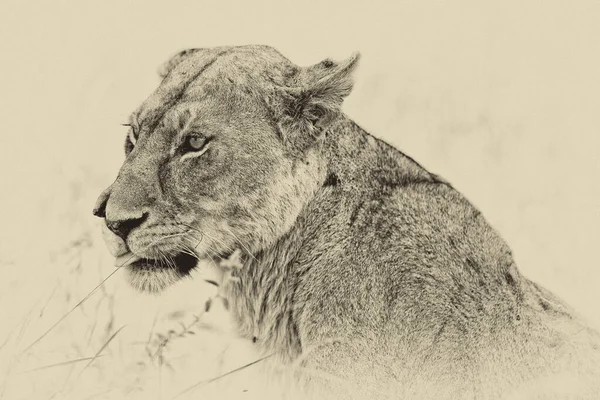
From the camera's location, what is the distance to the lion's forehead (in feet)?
20.6

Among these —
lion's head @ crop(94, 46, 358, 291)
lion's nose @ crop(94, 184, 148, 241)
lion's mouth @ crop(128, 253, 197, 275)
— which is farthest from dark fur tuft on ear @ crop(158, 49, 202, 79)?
lion's mouth @ crop(128, 253, 197, 275)

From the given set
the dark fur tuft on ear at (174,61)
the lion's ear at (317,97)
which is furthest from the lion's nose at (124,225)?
the dark fur tuft on ear at (174,61)

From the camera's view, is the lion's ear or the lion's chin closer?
the lion's ear

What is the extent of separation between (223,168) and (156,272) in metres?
0.76

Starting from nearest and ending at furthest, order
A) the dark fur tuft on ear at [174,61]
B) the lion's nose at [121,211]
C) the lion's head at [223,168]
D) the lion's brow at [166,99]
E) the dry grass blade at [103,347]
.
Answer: the dry grass blade at [103,347], the lion's nose at [121,211], the lion's head at [223,168], the lion's brow at [166,99], the dark fur tuft on ear at [174,61]

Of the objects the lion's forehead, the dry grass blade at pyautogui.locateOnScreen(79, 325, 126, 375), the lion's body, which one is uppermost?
the lion's forehead

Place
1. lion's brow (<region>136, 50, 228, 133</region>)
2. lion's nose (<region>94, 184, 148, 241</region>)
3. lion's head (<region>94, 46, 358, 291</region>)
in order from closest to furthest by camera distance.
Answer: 1. lion's nose (<region>94, 184, 148, 241</region>)
2. lion's head (<region>94, 46, 358, 291</region>)
3. lion's brow (<region>136, 50, 228, 133</region>)

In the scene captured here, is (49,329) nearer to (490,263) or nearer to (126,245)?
(126,245)

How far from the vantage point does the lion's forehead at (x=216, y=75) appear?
627cm

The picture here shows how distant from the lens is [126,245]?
20.0ft

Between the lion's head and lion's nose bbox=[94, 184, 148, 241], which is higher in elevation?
the lion's head

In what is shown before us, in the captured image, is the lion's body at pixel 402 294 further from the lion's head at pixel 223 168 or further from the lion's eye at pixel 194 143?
the lion's eye at pixel 194 143

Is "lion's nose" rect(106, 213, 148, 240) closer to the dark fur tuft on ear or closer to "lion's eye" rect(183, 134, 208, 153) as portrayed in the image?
"lion's eye" rect(183, 134, 208, 153)

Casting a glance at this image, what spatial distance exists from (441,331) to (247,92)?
178 centimetres
